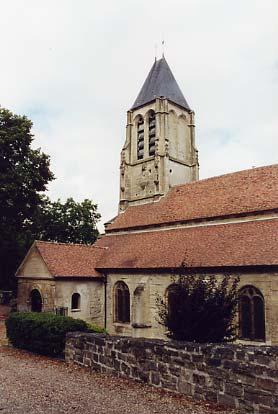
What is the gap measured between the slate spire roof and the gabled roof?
45.4 ft

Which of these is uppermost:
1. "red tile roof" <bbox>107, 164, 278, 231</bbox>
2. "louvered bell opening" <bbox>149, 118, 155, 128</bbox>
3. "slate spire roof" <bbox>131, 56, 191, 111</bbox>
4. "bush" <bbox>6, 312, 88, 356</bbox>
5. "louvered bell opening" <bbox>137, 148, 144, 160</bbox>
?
"slate spire roof" <bbox>131, 56, 191, 111</bbox>

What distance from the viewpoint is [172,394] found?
8.47 meters

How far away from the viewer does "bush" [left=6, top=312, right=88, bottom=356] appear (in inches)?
510

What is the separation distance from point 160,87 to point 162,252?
15803 millimetres

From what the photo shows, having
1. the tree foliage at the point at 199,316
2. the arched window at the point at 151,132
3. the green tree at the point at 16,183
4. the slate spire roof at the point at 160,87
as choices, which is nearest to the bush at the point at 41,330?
the tree foliage at the point at 199,316

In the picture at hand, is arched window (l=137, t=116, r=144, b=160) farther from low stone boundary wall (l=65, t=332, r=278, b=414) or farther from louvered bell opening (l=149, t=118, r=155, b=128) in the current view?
low stone boundary wall (l=65, t=332, r=278, b=414)

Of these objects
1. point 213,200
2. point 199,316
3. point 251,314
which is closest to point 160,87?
point 213,200

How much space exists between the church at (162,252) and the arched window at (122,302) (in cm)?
6

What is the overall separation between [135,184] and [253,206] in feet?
37.5

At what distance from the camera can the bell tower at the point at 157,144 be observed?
88.5ft

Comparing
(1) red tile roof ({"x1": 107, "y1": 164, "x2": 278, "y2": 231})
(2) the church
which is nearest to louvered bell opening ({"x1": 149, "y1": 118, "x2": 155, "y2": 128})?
(2) the church

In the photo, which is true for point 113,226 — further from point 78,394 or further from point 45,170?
point 78,394

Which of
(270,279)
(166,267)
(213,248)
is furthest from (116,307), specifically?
(270,279)

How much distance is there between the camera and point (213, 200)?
71.3ft
